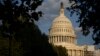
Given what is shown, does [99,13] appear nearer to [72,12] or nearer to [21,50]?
[72,12]

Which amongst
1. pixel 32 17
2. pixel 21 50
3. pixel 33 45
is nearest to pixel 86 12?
pixel 32 17

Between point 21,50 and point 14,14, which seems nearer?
point 14,14

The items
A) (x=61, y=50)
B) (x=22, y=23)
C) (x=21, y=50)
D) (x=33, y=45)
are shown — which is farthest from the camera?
(x=61, y=50)

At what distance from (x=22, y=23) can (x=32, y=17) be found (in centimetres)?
114

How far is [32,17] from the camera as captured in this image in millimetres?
31953

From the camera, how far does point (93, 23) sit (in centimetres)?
3106

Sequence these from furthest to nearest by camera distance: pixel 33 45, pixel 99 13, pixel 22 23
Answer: pixel 33 45 → pixel 22 23 → pixel 99 13

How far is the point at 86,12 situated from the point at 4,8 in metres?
5.02

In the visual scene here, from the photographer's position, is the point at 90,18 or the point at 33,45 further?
the point at 33,45

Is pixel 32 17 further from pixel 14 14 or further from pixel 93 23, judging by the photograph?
pixel 93 23

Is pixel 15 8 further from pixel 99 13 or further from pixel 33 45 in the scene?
pixel 33 45

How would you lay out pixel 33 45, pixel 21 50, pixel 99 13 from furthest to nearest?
pixel 33 45 < pixel 21 50 < pixel 99 13

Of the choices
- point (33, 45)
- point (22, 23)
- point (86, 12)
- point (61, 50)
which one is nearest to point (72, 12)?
point (86, 12)

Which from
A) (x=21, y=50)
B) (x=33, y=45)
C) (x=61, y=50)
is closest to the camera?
(x=21, y=50)
